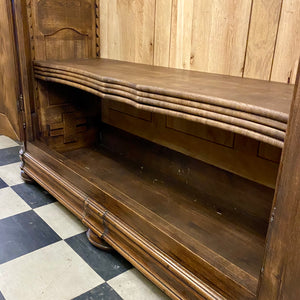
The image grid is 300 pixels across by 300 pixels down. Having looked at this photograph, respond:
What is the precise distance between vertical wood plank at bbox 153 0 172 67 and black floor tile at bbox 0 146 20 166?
4.03ft

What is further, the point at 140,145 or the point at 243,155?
the point at 140,145

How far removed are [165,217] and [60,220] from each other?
534 mm

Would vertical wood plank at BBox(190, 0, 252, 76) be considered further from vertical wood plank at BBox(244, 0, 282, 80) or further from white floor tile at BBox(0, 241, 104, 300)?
white floor tile at BBox(0, 241, 104, 300)

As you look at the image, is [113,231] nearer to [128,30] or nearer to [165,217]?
[165,217]

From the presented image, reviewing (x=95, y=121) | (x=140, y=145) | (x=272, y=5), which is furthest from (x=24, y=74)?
(x=272, y=5)

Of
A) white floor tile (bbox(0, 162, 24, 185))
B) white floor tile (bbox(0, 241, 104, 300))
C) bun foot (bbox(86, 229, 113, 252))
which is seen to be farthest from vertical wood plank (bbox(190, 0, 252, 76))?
white floor tile (bbox(0, 162, 24, 185))

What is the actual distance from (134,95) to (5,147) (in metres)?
1.71

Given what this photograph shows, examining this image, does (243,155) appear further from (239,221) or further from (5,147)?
(5,147)

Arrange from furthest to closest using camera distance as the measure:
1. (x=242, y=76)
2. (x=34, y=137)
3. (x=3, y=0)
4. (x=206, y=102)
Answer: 1. (x=3, y=0)
2. (x=34, y=137)
3. (x=242, y=76)
4. (x=206, y=102)

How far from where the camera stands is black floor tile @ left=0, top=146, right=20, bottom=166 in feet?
7.07

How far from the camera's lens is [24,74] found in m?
1.62

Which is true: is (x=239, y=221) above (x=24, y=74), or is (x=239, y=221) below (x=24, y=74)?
below

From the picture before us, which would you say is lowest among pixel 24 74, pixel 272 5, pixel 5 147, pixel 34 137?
pixel 5 147

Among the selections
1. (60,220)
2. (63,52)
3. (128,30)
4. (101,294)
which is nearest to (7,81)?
(63,52)
